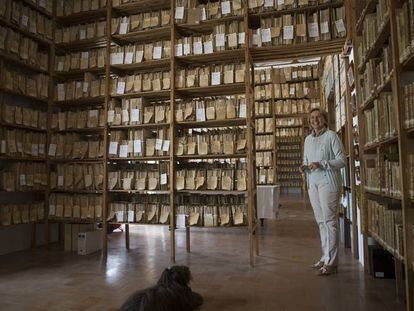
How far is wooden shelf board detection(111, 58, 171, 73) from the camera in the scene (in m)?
3.96

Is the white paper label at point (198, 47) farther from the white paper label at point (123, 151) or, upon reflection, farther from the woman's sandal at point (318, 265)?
the woman's sandal at point (318, 265)

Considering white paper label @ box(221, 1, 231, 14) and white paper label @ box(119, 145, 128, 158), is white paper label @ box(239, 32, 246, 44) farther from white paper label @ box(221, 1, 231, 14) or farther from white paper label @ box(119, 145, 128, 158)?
white paper label @ box(119, 145, 128, 158)

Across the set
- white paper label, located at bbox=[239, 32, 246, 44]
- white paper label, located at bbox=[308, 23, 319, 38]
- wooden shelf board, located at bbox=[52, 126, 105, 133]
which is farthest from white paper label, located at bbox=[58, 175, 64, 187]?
white paper label, located at bbox=[308, 23, 319, 38]

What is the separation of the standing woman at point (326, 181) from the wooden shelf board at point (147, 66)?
6.06ft

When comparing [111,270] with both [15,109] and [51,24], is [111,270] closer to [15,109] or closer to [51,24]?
[15,109]

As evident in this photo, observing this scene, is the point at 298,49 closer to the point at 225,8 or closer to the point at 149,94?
the point at 225,8

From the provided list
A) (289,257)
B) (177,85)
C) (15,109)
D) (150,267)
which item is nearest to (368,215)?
(289,257)

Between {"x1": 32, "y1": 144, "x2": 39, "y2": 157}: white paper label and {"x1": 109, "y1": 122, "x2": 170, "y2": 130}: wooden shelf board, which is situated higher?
{"x1": 109, "y1": 122, "x2": 170, "y2": 130}: wooden shelf board

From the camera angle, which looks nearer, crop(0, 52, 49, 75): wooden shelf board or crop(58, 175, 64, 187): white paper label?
crop(0, 52, 49, 75): wooden shelf board

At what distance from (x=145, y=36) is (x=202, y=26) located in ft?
2.47

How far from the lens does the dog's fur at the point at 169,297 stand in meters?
2.15

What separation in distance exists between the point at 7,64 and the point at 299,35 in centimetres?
354

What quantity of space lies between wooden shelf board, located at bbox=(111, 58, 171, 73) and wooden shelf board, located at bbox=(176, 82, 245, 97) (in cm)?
40

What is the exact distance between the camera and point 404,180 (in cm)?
196
